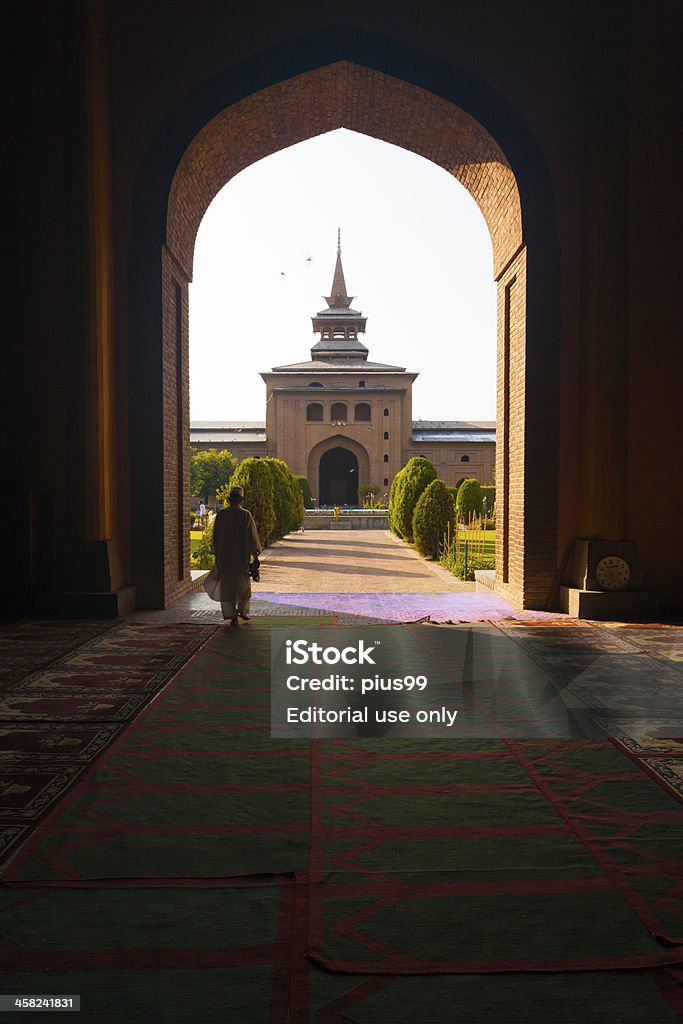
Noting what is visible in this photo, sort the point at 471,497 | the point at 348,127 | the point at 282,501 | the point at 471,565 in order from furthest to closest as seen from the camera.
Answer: the point at 471,497, the point at 282,501, the point at 471,565, the point at 348,127

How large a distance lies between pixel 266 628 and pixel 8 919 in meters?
4.08

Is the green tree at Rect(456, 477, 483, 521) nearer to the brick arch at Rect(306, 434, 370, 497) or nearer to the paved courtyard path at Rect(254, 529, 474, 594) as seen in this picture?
the paved courtyard path at Rect(254, 529, 474, 594)

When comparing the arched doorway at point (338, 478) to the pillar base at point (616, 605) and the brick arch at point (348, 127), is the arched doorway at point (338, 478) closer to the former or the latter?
the brick arch at point (348, 127)

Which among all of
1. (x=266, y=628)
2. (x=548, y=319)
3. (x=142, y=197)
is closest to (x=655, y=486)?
(x=548, y=319)

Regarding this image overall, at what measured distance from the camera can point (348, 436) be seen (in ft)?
121

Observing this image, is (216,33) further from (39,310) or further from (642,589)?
(642,589)

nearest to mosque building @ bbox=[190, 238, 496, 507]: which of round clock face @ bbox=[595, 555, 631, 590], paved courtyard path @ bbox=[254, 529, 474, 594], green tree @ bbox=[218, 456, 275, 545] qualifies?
paved courtyard path @ bbox=[254, 529, 474, 594]

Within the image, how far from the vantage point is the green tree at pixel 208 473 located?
104 ft

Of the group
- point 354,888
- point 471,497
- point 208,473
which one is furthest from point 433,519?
point 208,473

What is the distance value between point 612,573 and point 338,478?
106ft

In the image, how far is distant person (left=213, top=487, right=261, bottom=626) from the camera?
6082mm

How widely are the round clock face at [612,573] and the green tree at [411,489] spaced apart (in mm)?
8881

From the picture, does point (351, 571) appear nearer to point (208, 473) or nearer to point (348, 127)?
point (348, 127)

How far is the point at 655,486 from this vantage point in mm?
6590
